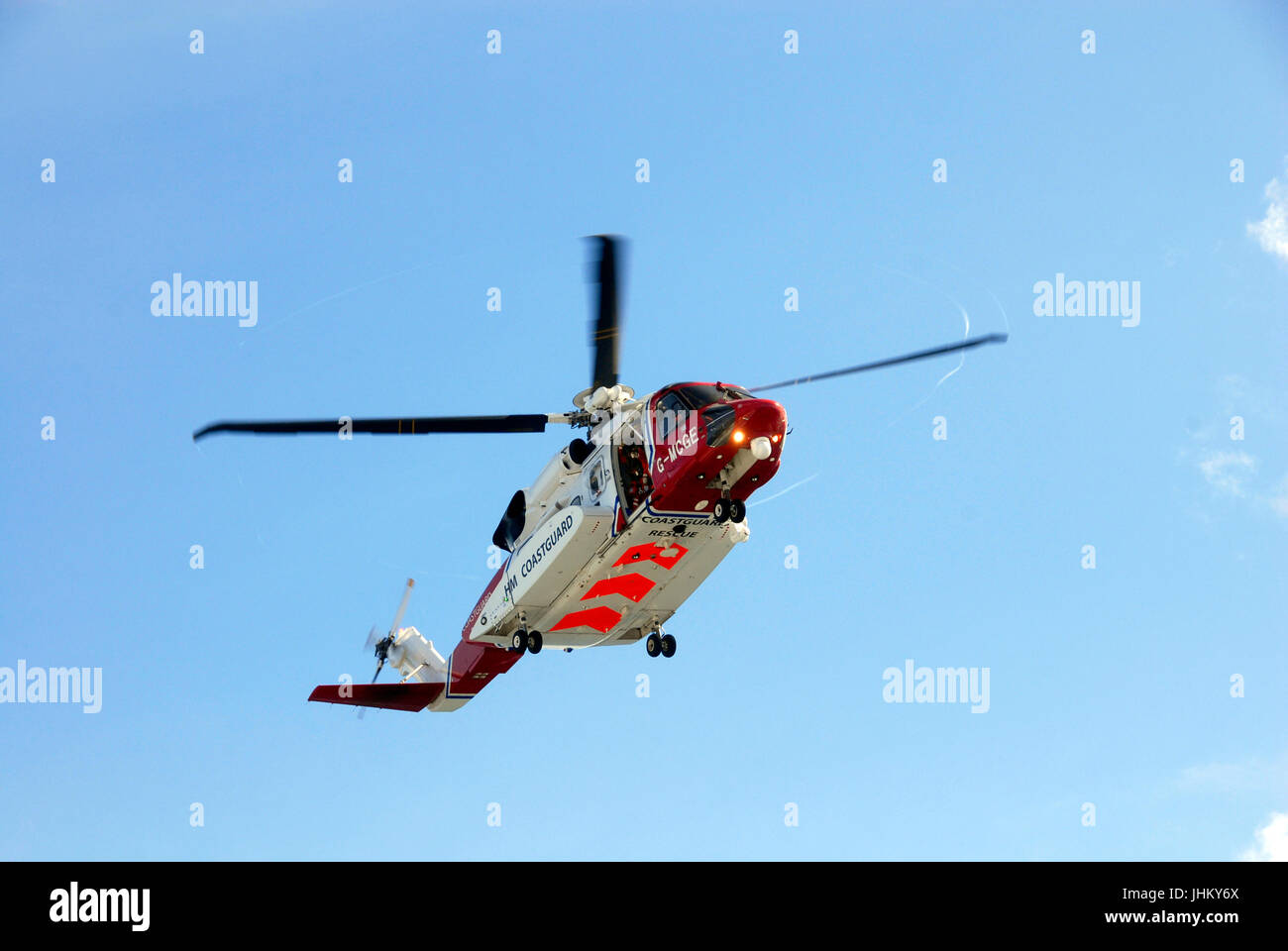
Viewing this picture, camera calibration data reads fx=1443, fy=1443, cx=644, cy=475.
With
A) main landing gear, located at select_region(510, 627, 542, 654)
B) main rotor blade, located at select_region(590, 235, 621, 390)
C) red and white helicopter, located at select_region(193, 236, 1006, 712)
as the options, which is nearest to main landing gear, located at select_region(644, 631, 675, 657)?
red and white helicopter, located at select_region(193, 236, 1006, 712)

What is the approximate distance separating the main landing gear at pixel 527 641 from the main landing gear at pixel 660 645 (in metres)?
2.71

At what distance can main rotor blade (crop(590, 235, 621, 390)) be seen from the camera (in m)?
30.9

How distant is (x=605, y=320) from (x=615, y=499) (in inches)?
157

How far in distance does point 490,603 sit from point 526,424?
5841mm

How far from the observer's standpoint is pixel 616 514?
31.8 meters

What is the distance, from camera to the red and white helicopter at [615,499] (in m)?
30.0

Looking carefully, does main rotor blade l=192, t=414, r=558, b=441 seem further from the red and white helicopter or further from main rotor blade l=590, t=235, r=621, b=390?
main rotor blade l=590, t=235, r=621, b=390

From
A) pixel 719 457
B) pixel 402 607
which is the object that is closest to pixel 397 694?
pixel 402 607

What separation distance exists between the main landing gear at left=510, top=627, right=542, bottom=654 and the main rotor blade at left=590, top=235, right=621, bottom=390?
615cm

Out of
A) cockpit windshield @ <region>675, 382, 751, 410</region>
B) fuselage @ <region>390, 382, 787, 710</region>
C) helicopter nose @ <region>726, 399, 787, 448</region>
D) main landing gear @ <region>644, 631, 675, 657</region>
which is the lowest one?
main landing gear @ <region>644, 631, 675, 657</region>

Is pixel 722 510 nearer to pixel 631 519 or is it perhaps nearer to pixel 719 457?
pixel 719 457

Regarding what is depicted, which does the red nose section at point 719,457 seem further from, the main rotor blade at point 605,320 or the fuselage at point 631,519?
the main rotor blade at point 605,320
